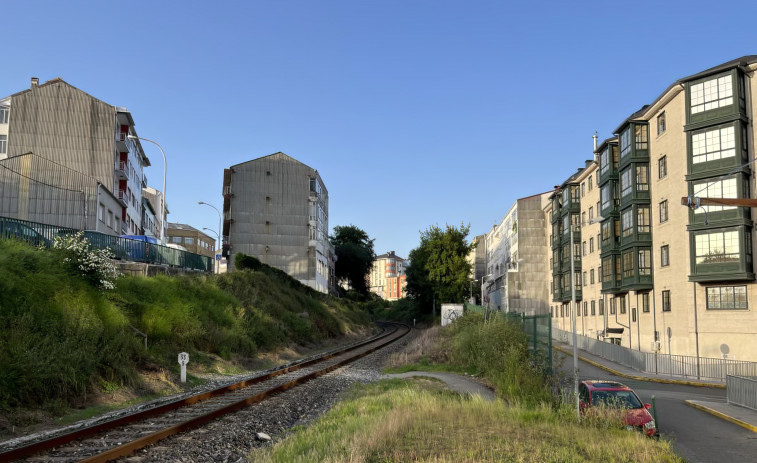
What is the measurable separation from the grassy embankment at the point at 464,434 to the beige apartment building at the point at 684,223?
1666 centimetres

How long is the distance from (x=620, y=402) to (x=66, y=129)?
5232 centimetres

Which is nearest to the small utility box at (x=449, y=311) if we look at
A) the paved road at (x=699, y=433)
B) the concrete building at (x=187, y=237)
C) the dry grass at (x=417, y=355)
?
the dry grass at (x=417, y=355)

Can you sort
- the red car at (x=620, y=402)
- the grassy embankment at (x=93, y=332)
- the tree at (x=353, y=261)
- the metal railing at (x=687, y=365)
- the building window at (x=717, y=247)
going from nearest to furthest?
the grassy embankment at (x=93, y=332)
the red car at (x=620, y=402)
the metal railing at (x=687, y=365)
the building window at (x=717, y=247)
the tree at (x=353, y=261)

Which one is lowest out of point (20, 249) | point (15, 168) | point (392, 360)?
point (392, 360)

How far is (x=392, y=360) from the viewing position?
3091 cm

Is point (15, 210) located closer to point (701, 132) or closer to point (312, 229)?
point (312, 229)

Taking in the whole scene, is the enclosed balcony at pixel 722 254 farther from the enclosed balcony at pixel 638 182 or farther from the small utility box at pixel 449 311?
the small utility box at pixel 449 311

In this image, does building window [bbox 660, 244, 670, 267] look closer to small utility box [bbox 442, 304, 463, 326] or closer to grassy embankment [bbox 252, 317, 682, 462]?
small utility box [bbox 442, 304, 463, 326]

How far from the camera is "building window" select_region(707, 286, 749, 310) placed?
116 feet

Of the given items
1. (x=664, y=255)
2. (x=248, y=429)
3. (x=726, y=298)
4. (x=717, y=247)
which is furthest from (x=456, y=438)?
(x=664, y=255)

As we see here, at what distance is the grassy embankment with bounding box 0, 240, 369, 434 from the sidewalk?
1402cm

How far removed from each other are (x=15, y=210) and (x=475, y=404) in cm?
3674

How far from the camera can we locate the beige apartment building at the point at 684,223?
35312 mm

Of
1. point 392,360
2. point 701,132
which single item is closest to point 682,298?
point 701,132
